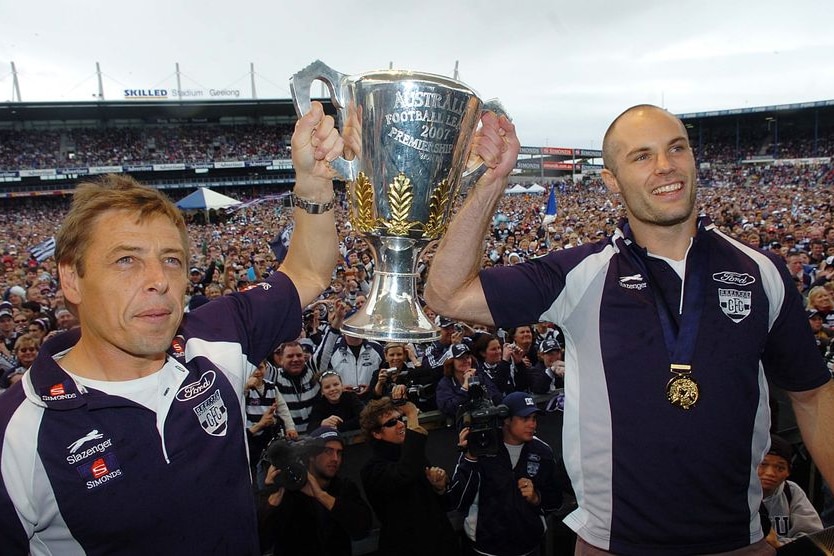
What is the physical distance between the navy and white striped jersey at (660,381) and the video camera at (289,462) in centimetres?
153

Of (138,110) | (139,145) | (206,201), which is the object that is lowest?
(206,201)

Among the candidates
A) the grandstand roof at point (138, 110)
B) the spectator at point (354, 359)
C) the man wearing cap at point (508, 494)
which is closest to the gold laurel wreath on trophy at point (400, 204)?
the man wearing cap at point (508, 494)

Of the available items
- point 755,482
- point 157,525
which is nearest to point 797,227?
point 755,482

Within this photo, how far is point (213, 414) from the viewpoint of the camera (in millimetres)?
1536

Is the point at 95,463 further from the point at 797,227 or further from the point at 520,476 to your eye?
the point at 797,227

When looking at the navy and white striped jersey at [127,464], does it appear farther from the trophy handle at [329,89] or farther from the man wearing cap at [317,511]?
the man wearing cap at [317,511]

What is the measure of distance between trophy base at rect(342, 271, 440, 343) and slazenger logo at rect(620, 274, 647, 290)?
1.75ft

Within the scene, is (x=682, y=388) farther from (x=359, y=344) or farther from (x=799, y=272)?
(x=799, y=272)

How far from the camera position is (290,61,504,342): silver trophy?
1.51 metres

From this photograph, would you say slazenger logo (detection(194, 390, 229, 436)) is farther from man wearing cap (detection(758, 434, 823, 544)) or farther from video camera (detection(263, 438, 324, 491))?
man wearing cap (detection(758, 434, 823, 544))

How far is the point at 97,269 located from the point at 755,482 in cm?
177

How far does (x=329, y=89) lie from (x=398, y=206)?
377 mm

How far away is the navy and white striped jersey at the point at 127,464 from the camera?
50.6 inches

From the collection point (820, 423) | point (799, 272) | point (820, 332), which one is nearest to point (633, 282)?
point (820, 423)
